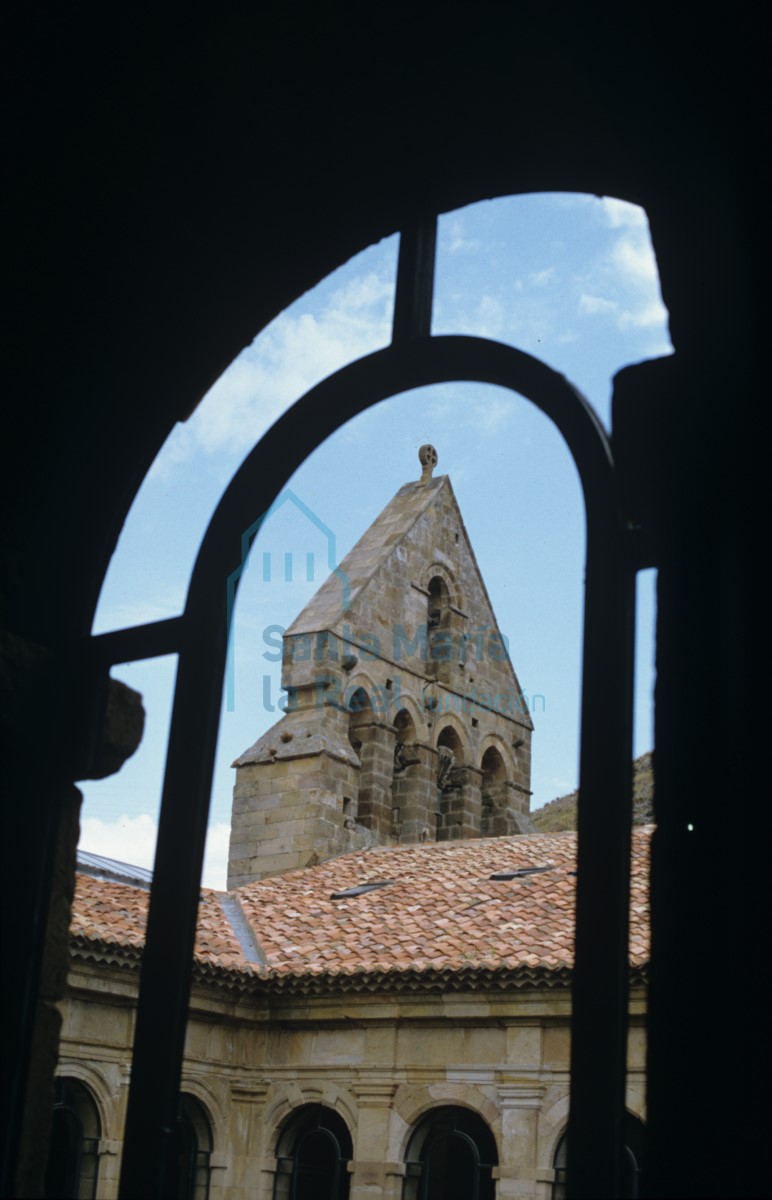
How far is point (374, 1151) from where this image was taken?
13953 millimetres

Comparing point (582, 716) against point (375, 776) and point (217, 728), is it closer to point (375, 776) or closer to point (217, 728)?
point (217, 728)

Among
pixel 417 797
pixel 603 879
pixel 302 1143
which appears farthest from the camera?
pixel 417 797

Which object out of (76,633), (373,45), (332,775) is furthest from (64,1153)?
(373,45)

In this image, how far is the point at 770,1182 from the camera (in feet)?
5.66

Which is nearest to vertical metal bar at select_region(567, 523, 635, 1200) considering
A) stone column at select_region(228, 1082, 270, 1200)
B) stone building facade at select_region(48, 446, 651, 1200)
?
stone building facade at select_region(48, 446, 651, 1200)

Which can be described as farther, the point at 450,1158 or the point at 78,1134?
the point at 450,1158

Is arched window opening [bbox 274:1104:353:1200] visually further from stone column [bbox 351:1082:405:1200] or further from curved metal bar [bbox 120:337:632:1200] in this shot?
curved metal bar [bbox 120:337:632:1200]

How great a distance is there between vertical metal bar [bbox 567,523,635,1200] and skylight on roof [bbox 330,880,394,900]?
14.3m

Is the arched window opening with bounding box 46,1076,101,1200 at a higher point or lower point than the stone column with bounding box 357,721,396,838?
lower

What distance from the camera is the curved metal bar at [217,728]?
2100 mm

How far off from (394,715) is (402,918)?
22.4 feet

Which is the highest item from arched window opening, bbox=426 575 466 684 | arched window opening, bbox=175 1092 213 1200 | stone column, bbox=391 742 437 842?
arched window opening, bbox=426 575 466 684

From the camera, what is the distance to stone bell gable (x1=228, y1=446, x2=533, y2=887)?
19938 millimetres

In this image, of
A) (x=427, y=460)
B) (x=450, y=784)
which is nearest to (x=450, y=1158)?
(x=450, y=784)
